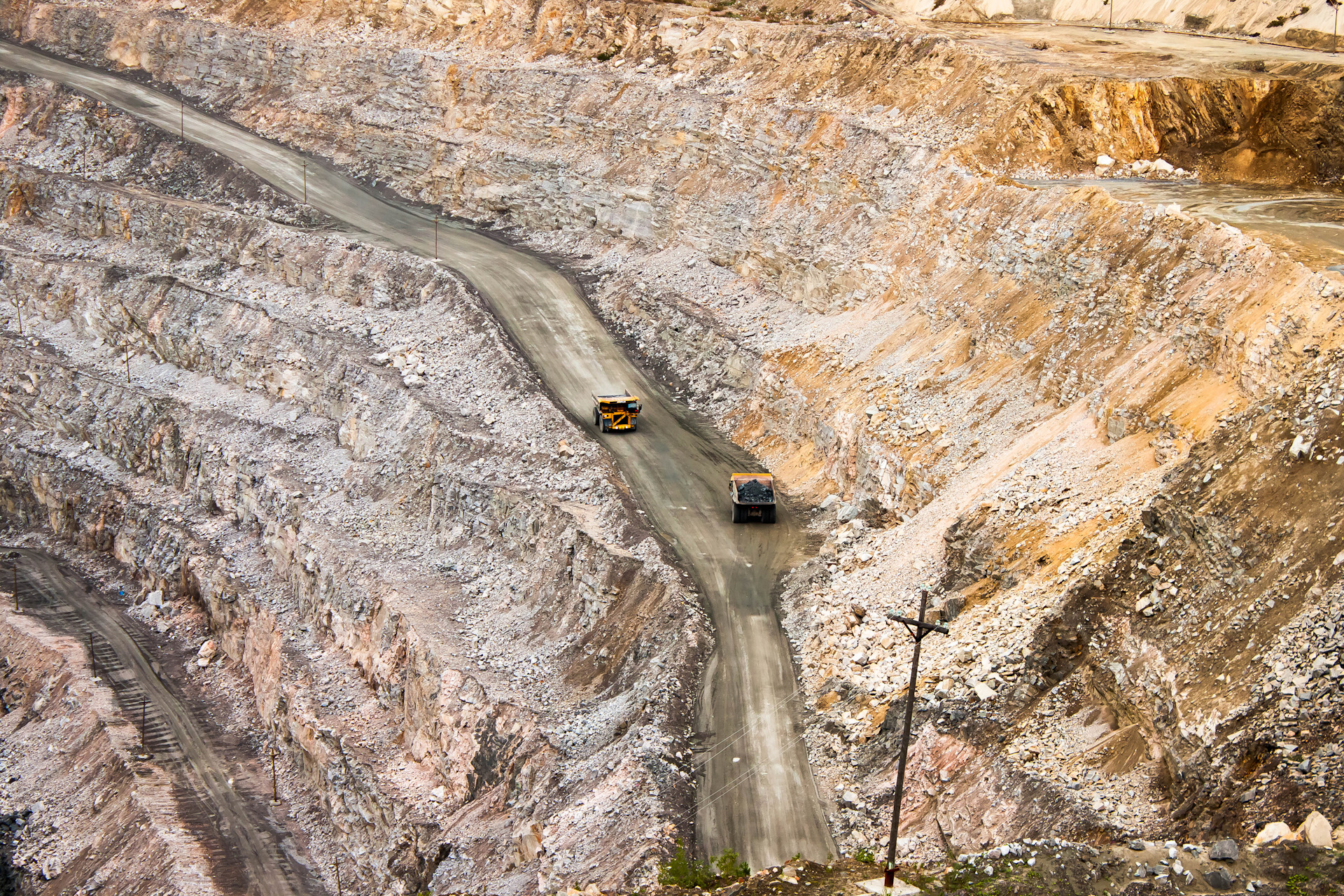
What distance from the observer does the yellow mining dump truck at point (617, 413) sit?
119 feet

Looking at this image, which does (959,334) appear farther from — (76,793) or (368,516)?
(76,793)

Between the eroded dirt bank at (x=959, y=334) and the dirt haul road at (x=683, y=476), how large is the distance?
84 centimetres

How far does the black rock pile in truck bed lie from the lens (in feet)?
104

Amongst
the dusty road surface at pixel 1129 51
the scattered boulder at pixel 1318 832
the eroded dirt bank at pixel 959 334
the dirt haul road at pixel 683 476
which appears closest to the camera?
the scattered boulder at pixel 1318 832

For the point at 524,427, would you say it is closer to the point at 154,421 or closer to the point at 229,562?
the point at 229,562

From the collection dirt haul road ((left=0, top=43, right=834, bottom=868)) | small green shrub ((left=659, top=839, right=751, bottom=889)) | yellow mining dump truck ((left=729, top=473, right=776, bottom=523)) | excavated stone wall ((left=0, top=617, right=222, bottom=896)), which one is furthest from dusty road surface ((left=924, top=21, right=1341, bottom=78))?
excavated stone wall ((left=0, top=617, right=222, bottom=896))

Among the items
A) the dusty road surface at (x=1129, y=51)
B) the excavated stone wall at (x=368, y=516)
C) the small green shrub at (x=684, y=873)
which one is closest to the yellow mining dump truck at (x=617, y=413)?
the excavated stone wall at (x=368, y=516)

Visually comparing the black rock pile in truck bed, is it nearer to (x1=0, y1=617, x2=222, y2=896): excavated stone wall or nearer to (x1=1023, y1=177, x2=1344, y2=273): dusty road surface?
(x1=1023, y1=177, x2=1344, y2=273): dusty road surface

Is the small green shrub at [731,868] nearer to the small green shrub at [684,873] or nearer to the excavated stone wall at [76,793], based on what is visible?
the small green shrub at [684,873]

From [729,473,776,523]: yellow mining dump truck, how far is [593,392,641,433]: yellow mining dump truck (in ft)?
17.7

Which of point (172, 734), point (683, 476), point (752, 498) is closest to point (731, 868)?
point (752, 498)

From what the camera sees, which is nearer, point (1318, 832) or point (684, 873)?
point (1318, 832)

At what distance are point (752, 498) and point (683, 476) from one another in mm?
3421

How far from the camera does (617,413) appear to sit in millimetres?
36250
